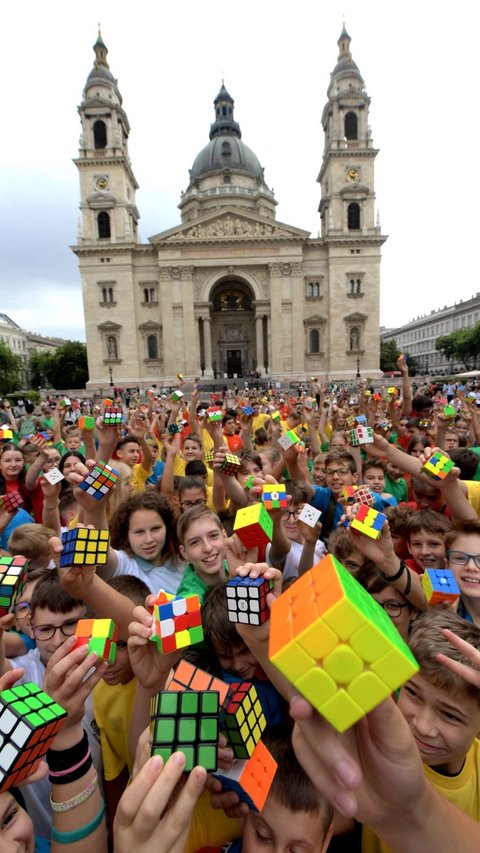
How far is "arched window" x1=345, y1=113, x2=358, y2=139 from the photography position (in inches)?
1697

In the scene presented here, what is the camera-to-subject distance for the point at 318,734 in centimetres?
110

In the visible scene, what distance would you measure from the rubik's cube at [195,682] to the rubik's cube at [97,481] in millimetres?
1773

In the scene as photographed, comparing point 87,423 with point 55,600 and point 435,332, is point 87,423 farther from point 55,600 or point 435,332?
point 435,332

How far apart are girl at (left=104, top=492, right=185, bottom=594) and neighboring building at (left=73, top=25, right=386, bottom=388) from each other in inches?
1556

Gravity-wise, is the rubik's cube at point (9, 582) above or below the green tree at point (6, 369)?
below

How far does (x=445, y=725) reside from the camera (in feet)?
5.50

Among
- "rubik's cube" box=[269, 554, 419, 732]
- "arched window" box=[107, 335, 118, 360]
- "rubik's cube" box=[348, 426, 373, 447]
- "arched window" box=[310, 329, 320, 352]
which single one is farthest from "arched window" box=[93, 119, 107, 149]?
"rubik's cube" box=[269, 554, 419, 732]

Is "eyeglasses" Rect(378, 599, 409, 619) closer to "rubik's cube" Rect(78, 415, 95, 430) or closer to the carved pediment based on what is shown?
"rubik's cube" Rect(78, 415, 95, 430)

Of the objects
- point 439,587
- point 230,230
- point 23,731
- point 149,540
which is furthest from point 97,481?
point 230,230

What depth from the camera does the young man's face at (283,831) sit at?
1.51 m

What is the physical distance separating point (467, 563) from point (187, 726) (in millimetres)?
2294

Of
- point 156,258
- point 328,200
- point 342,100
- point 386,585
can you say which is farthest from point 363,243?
point 386,585

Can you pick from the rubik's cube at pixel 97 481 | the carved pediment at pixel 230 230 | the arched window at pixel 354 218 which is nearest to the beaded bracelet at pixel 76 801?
the rubik's cube at pixel 97 481

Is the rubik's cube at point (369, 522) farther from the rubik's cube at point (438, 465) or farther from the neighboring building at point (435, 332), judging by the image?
the neighboring building at point (435, 332)
